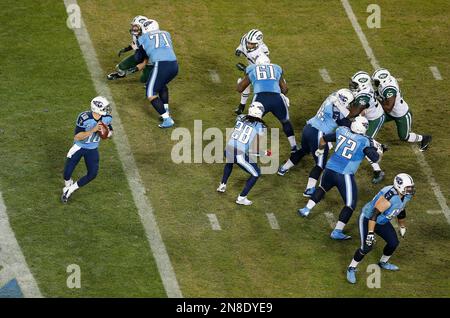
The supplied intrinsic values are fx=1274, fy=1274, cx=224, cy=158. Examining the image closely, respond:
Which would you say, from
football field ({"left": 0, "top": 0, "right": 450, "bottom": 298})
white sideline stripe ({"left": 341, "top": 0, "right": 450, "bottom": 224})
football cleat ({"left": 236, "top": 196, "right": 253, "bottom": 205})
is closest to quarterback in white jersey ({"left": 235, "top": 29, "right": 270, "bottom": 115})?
football field ({"left": 0, "top": 0, "right": 450, "bottom": 298})

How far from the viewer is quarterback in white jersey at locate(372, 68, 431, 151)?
21.6 metres

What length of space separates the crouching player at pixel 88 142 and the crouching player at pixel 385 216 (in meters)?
4.23

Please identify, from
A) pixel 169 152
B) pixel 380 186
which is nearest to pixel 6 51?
pixel 169 152

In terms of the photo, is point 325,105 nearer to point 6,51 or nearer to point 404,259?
point 404,259

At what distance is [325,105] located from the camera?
2080 centimetres

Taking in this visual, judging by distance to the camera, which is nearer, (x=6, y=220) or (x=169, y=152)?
(x=6, y=220)

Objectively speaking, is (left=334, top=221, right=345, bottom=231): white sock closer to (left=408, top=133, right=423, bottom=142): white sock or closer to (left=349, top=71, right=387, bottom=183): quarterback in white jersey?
(left=349, top=71, right=387, bottom=183): quarterback in white jersey

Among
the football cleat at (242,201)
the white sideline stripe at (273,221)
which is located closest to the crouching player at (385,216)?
the white sideline stripe at (273,221)

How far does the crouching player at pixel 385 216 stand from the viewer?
60.6 ft

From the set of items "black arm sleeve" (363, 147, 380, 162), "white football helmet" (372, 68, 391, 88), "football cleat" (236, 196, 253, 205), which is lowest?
"football cleat" (236, 196, 253, 205)

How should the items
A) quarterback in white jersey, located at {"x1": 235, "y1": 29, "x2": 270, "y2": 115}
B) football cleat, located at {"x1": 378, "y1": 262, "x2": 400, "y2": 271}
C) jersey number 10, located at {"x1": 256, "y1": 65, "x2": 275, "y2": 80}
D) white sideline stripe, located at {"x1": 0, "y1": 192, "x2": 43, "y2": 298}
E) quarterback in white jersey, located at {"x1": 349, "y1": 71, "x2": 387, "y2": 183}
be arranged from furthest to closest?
quarterback in white jersey, located at {"x1": 235, "y1": 29, "x2": 270, "y2": 115} < jersey number 10, located at {"x1": 256, "y1": 65, "x2": 275, "y2": 80} < quarterback in white jersey, located at {"x1": 349, "y1": 71, "x2": 387, "y2": 183} < football cleat, located at {"x1": 378, "y1": 262, "x2": 400, "y2": 271} < white sideline stripe, located at {"x1": 0, "y1": 192, "x2": 43, "y2": 298}

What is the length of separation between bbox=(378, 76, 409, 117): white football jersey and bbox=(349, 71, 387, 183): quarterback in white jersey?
10.4 inches

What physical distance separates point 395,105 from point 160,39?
14.1ft

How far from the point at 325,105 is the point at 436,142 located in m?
2.67
